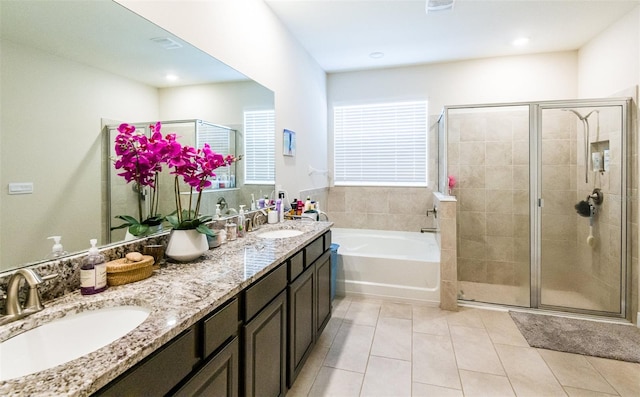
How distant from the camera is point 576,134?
287 centimetres

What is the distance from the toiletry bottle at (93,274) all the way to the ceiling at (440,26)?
91.9 inches

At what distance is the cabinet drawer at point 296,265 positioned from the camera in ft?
5.46

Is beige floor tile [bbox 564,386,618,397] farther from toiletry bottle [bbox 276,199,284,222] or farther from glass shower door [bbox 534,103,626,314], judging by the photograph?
toiletry bottle [bbox 276,199,284,222]

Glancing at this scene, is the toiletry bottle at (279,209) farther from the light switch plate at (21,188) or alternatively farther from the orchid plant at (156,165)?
the light switch plate at (21,188)

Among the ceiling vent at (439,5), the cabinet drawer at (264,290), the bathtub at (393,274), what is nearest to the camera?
the cabinet drawer at (264,290)

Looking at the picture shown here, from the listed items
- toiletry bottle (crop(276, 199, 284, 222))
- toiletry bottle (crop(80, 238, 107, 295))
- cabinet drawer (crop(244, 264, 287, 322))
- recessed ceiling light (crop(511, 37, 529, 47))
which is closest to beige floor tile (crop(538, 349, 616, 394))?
cabinet drawer (crop(244, 264, 287, 322))

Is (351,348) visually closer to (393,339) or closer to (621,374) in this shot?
(393,339)

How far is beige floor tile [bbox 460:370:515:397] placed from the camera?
1.79m

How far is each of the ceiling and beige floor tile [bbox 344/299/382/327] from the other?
267 cm

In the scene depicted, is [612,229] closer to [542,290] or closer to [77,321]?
[542,290]

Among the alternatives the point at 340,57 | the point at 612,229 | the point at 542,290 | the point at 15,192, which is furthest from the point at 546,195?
the point at 15,192

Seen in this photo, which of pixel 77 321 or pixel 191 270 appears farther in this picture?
pixel 191 270

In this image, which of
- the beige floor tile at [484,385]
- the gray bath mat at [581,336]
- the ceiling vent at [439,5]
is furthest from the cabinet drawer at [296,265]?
the ceiling vent at [439,5]

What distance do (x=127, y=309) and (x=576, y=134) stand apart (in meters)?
3.69
